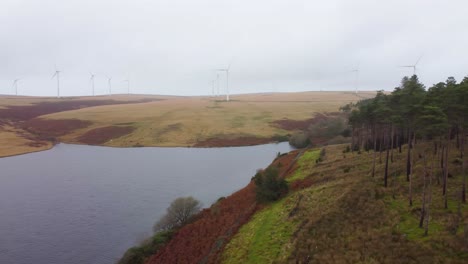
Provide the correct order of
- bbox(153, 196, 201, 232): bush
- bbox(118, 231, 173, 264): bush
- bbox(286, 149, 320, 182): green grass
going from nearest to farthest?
bbox(118, 231, 173, 264): bush < bbox(153, 196, 201, 232): bush < bbox(286, 149, 320, 182): green grass

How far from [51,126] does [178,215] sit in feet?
415

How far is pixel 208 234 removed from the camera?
1674 inches

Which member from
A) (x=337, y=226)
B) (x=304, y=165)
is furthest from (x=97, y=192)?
(x=337, y=226)

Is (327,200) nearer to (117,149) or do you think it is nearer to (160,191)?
(160,191)

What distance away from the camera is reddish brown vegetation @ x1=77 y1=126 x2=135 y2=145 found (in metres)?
134

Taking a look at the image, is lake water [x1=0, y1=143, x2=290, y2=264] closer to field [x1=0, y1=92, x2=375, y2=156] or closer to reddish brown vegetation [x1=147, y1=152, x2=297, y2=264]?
reddish brown vegetation [x1=147, y1=152, x2=297, y2=264]

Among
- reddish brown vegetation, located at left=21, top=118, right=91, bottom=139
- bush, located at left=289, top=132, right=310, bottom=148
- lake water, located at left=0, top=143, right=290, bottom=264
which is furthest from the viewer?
reddish brown vegetation, located at left=21, top=118, right=91, bottom=139

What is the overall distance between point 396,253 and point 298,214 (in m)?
12.2

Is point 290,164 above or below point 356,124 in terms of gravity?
below

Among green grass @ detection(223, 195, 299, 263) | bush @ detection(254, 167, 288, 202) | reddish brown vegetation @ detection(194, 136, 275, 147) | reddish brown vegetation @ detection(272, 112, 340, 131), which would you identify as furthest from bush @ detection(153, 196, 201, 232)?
reddish brown vegetation @ detection(272, 112, 340, 131)

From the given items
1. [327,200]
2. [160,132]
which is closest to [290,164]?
[327,200]

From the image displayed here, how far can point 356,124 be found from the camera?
228 ft

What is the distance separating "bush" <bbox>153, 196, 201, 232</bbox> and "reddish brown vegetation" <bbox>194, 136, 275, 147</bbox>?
74.6 m

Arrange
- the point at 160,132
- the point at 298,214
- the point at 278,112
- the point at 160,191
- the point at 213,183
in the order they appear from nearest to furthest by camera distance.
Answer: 1. the point at 298,214
2. the point at 160,191
3. the point at 213,183
4. the point at 160,132
5. the point at 278,112
